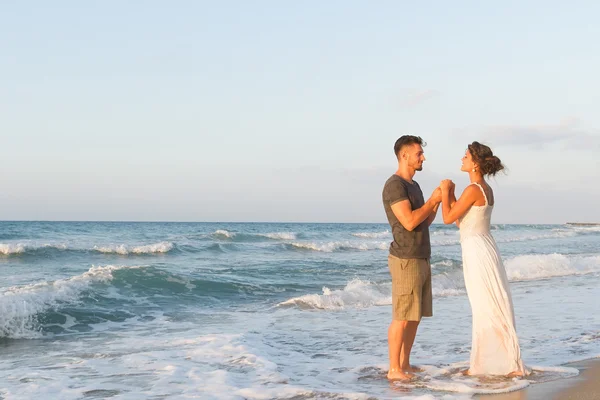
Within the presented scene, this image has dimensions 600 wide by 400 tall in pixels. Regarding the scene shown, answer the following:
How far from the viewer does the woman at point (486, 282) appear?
5.16m

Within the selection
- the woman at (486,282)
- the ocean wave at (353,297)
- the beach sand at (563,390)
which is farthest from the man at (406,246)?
the ocean wave at (353,297)

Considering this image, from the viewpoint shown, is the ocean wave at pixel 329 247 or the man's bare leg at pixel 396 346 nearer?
the man's bare leg at pixel 396 346

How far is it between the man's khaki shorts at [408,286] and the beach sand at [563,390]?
87 cm

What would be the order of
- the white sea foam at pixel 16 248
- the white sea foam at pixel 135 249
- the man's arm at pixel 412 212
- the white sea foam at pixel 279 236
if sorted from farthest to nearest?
the white sea foam at pixel 279 236 < the white sea foam at pixel 135 249 < the white sea foam at pixel 16 248 < the man's arm at pixel 412 212

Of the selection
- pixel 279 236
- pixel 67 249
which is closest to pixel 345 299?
pixel 67 249

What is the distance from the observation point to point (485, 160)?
5.15 meters

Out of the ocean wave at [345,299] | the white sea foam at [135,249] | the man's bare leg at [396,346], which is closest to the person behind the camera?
the man's bare leg at [396,346]

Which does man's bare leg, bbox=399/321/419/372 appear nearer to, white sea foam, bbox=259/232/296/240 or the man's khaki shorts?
the man's khaki shorts

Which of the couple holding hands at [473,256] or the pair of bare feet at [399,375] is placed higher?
the couple holding hands at [473,256]

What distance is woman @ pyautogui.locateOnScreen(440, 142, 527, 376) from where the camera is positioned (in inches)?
203

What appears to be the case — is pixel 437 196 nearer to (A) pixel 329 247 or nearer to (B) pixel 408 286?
(B) pixel 408 286

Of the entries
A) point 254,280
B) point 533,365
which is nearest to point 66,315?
point 254,280

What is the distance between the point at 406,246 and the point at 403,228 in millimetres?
159

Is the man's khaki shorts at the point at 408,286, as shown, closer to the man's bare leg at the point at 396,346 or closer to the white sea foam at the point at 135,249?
the man's bare leg at the point at 396,346
